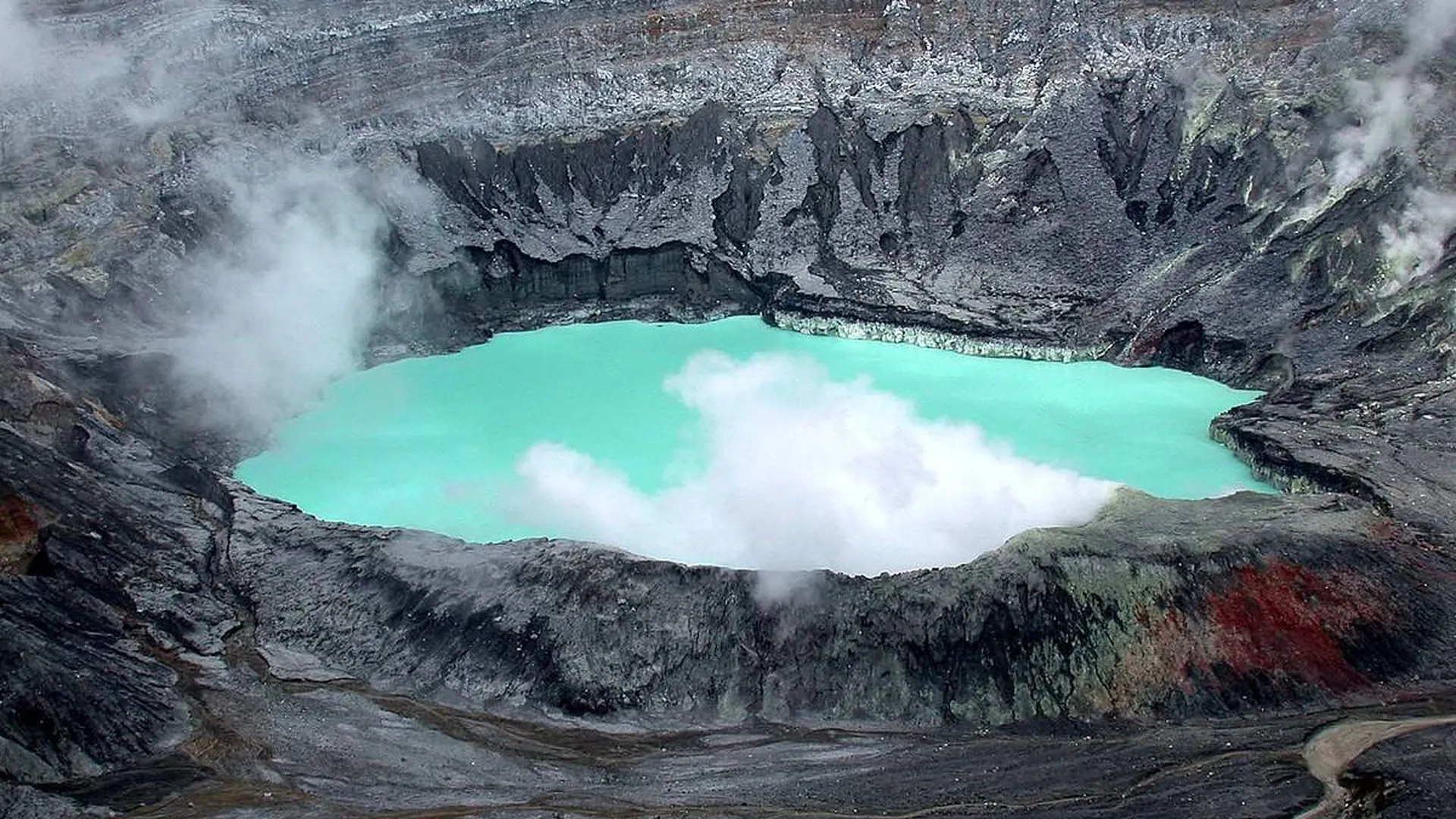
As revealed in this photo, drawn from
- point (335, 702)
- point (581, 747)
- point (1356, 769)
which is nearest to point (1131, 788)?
point (1356, 769)

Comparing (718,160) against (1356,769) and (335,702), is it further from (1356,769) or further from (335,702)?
(1356,769)

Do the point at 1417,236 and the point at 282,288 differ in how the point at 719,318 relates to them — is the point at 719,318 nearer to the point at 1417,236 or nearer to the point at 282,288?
the point at 282,288

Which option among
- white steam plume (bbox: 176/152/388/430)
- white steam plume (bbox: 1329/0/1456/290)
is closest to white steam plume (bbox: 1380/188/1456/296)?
white steam plume (bbox: 1329/0/1456/290)

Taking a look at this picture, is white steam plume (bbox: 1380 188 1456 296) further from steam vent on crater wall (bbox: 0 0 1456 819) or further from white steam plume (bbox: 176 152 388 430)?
white steam plume (bbox: 176 152 388 430)

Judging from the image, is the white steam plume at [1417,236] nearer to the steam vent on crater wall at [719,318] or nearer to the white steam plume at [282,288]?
the steam vent on crater wall at [719,318]

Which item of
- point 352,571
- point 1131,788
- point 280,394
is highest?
point 280,394
